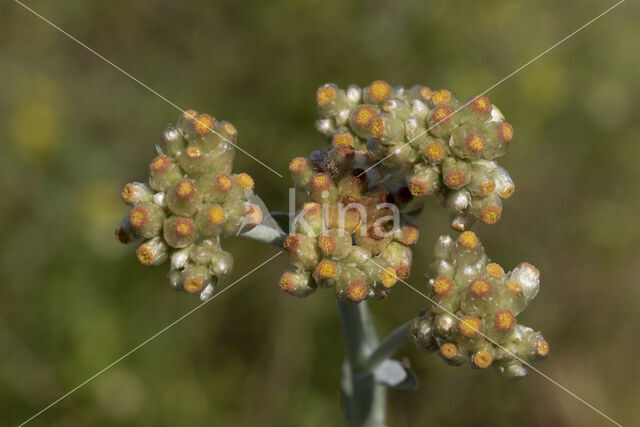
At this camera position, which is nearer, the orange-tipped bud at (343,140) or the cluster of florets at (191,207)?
the cluster of florets at (191,207)

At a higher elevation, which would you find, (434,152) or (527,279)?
(434,152)

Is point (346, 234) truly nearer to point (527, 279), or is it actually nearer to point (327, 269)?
point (327, 269)

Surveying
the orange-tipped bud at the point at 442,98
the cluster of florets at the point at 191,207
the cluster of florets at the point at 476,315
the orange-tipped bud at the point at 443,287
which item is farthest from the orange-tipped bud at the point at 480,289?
the cluster of florets at the point at 191,207

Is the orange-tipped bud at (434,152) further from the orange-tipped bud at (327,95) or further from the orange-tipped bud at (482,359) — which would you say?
the orange-tipped bud at (482,359)

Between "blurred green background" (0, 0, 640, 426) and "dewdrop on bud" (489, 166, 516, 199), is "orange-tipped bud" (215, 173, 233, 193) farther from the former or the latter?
"blurred green background" (0, 0, 640, 426)

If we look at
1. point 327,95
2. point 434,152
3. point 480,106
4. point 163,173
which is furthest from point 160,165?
point 480,106

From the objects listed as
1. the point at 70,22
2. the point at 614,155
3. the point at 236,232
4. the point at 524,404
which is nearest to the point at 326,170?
the point at 236,232
